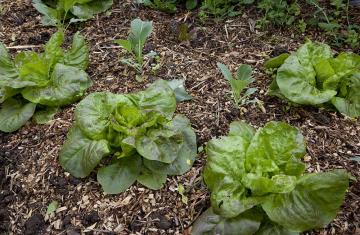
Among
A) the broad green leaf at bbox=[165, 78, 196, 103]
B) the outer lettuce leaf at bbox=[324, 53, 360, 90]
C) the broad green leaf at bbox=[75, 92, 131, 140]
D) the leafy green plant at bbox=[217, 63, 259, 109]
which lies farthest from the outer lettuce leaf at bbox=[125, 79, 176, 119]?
the outer lettuce leaf at bbox=[324, 53, 360, 90]

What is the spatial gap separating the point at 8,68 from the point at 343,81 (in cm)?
383

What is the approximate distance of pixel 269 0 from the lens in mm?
3654

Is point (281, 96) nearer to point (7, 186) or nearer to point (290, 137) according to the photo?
point (290, 137)

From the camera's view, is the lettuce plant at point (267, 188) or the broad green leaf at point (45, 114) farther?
the broad green leaf at point (45, 114)

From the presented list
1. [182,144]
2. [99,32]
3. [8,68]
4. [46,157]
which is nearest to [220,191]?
[182,144]

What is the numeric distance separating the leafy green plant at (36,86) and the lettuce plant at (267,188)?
1.84 m

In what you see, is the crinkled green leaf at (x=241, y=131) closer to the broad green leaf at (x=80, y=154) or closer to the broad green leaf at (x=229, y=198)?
the broad green leaf at (x=229, y=198)

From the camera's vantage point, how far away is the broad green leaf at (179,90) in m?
3.00

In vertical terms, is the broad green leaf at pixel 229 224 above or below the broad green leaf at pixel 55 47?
below

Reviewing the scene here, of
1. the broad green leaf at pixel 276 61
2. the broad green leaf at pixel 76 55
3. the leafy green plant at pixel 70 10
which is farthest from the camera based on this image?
the leafy green plant at pixel 70 10

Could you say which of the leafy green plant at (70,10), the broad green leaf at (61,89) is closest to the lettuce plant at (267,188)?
the broad green leaf at (61,89)

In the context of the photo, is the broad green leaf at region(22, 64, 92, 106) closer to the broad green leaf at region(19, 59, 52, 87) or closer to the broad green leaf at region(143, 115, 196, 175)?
the broad green leaf at region(19, 59, 52, 87)

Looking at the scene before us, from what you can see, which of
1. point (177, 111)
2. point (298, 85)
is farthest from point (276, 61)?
point (177, 111)

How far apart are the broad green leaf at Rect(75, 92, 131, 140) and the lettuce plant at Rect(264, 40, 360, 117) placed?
1.72 meters
